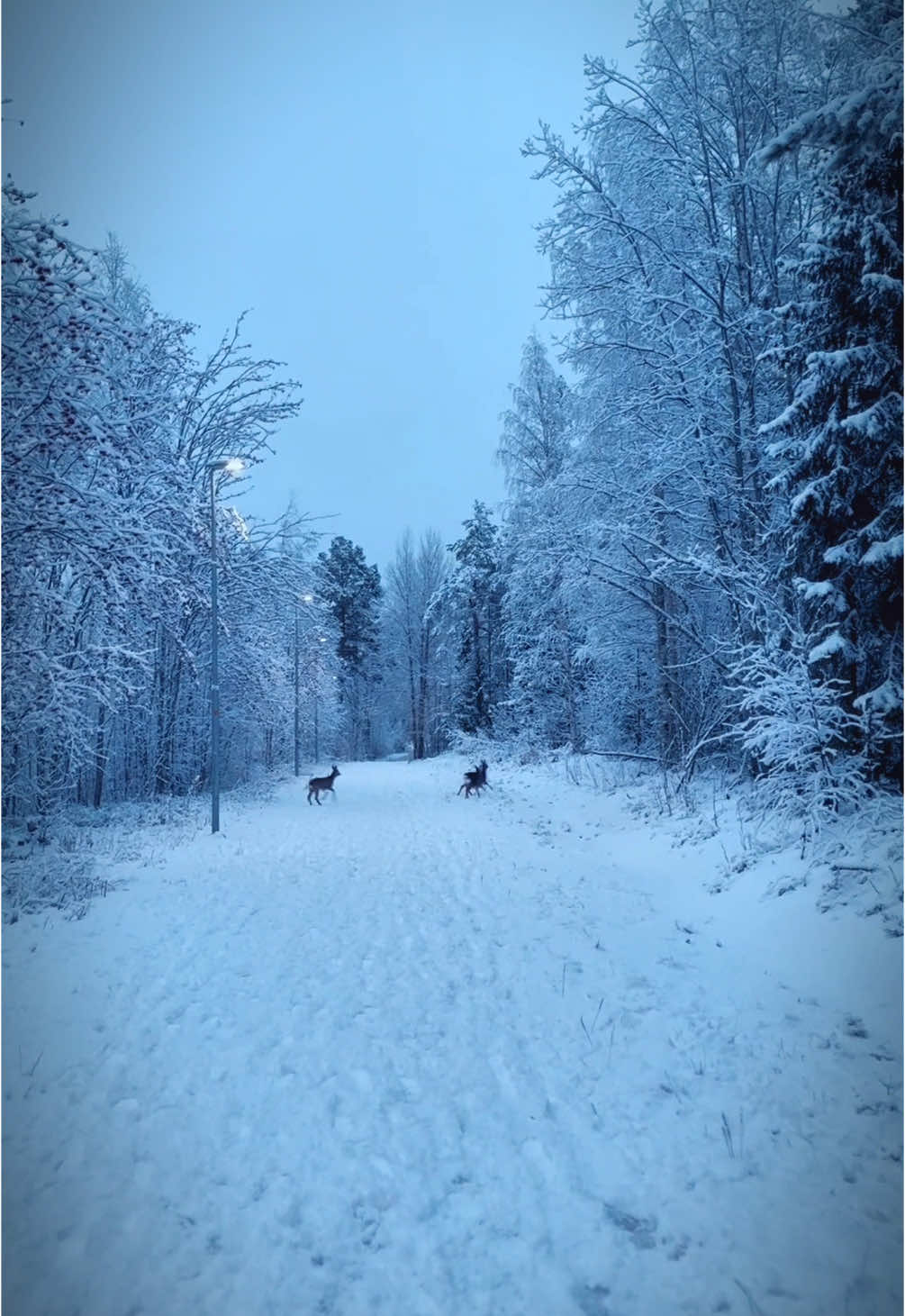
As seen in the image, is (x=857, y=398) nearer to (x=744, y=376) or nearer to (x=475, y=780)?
(x=744, y=376)

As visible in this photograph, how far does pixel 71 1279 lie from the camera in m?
2.42

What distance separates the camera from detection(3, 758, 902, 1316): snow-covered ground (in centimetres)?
247

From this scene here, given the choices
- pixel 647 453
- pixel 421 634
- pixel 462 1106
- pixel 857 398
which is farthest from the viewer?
pixel 421 634

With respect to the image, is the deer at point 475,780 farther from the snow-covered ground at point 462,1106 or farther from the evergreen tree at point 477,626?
the evergreen tree at point 477,626

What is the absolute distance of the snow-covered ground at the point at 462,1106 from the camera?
2473mm

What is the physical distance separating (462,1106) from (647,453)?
9966mm

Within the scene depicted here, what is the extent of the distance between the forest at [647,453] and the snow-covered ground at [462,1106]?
7.82 ft

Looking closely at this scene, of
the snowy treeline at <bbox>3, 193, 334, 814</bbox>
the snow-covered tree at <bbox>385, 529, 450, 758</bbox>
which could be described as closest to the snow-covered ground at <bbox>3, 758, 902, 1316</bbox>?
the snowy treeline at <bbox>3, 193, 334, 814</bbox>

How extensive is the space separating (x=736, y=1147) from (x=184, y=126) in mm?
11475

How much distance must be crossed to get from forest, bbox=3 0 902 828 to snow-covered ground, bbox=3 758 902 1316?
7.82 ft

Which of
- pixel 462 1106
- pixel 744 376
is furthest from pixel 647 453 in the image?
pixel 462 1106

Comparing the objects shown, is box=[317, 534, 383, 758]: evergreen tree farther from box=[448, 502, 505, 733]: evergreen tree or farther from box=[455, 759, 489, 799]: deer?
box=[455, 759, 489, 799]: deer

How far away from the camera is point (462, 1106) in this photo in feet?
11.5

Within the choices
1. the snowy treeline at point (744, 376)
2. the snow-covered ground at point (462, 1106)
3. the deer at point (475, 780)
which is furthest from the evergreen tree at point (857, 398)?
the deer at point (475, 780)
